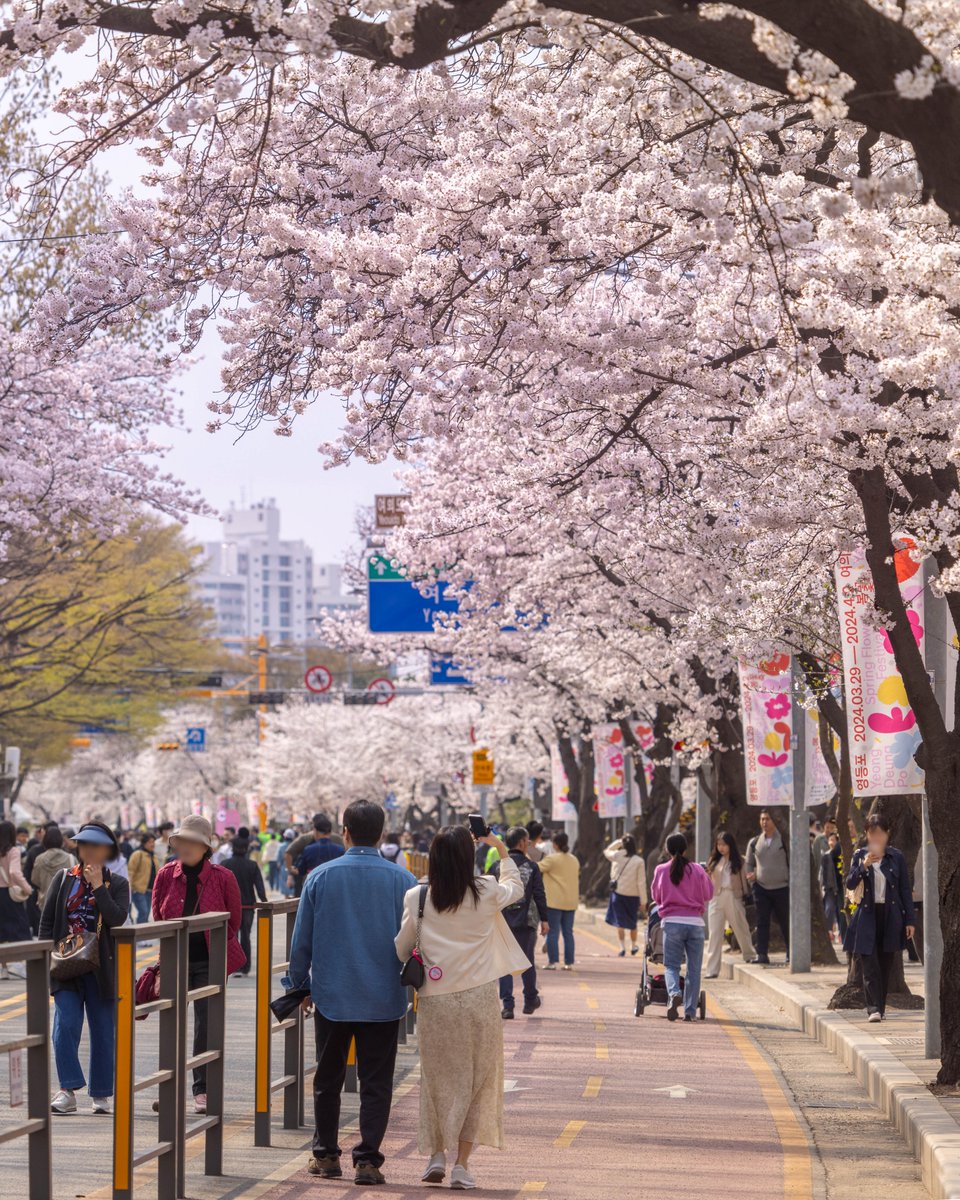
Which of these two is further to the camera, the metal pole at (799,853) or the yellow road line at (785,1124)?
the metal pole at (799,853)

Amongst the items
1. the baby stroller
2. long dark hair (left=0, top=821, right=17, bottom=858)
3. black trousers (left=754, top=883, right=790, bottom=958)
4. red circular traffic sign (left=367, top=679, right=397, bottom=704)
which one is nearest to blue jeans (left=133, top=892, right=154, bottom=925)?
black trousers (left=754, top=883, right=790, bottom=958)

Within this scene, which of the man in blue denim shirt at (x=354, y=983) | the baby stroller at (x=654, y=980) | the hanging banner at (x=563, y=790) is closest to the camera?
the man in blue denim shirt at (x=354, y=983)

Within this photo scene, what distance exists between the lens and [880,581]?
13.2m

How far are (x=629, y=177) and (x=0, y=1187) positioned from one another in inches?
269

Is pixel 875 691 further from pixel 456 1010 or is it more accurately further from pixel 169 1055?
pixel 169 1055

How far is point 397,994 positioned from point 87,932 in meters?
2.81

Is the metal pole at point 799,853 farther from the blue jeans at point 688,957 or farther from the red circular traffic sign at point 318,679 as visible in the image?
the red circular traffic sign at point 318,679

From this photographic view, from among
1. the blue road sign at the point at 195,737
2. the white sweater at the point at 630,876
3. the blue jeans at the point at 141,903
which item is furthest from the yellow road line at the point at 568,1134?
the blue road sign at the point at 195,737

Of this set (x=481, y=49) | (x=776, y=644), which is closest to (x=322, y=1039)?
(x=481, y=49)

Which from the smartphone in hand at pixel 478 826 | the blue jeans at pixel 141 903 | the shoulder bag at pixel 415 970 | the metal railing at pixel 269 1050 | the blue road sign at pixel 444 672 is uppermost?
the blue road sign at pixel 444 672

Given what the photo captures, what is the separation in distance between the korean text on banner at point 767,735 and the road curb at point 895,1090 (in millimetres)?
4130

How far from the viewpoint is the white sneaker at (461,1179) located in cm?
924

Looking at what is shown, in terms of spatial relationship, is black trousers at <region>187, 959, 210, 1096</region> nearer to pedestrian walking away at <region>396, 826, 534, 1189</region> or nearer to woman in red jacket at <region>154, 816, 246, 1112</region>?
woman in red jacket at <region>154, 816, 246, 1112</region>

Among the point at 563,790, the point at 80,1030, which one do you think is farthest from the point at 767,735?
the point at 563,790
